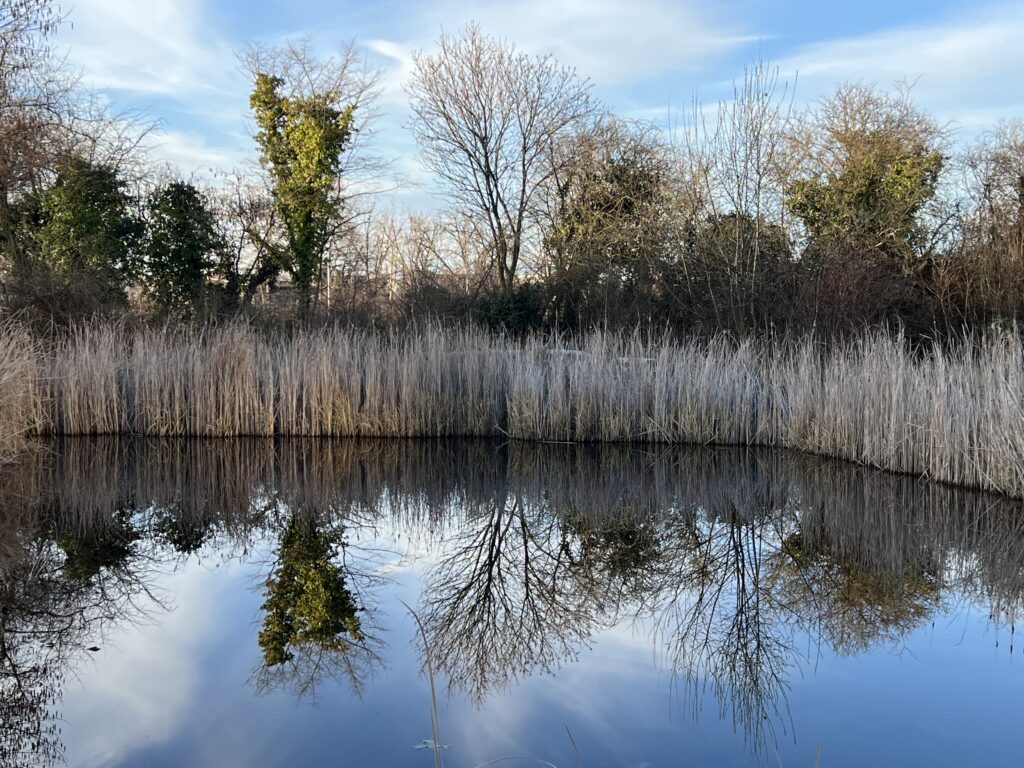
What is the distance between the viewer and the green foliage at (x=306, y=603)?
122 inches

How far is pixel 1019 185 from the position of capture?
14172 mm

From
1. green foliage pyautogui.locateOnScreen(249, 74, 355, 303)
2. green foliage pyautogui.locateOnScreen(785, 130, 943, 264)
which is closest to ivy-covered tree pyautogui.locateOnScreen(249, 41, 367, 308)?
green foliage pyautogui.locateOnScreen(249, 74, 355, 303)

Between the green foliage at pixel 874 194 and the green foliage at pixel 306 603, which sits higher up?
the green foliage at pixel 874 194

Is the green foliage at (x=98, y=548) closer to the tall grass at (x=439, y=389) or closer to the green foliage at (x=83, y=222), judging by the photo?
the tall grass at (x=439, y=389)

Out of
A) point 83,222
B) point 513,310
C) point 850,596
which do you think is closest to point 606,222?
point 513,310

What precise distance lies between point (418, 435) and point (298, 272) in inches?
316

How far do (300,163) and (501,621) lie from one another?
13245 mm

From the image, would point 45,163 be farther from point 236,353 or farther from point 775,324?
point 775,324

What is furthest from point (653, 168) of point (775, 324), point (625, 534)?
point (625, 534)

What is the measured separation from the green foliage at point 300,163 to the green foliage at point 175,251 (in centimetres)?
147

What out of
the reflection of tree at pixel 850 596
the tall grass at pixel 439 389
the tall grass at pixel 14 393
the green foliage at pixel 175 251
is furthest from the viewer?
the green foliage at pixel 175 251

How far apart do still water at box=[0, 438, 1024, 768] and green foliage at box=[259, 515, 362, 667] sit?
1 cm

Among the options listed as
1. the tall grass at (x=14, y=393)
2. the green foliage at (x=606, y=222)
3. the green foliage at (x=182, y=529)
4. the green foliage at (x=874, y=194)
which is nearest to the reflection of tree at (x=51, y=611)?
the green foliage at (x=182, y=529)

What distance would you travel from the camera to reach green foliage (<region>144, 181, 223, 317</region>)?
1400 centimetres
